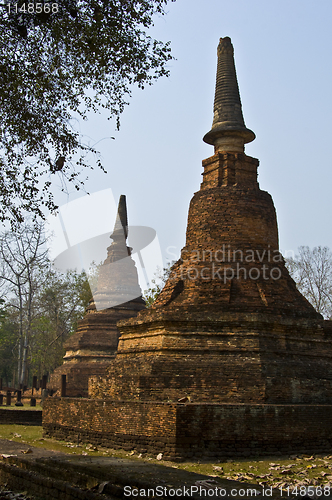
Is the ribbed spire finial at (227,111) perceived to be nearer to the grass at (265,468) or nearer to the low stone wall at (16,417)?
the grass at (265,468)

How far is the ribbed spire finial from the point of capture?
47.4 feet

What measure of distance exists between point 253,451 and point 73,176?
6.06 metres

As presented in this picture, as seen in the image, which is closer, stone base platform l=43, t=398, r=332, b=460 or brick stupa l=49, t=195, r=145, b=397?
stone base platform l=43, t=398, r=332, b=460

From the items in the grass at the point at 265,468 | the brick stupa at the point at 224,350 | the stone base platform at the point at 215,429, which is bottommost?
the grass at the point at 265,468

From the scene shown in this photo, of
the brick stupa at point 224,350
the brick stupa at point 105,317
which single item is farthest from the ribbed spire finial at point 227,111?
the brick stupa at point 105,317

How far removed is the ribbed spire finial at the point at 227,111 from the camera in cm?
1446

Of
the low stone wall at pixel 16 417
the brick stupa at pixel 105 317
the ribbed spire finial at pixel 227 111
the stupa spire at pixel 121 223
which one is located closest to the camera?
the ribbed spire finial at pixel 227 111

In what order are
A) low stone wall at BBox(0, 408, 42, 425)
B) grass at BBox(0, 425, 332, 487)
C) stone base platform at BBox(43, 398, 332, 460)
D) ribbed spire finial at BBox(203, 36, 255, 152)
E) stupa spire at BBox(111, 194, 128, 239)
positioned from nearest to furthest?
grass at BBox(0, 425, 332, 487) → stone base platform at BBox(43, 398, 332, 460) → ribbed spire finial at BBox(203, 36, 255, 152) → low stone wall at BBox(0, 408, 42, 425) → stupa spire at BBox(111, 194, 128, 239)

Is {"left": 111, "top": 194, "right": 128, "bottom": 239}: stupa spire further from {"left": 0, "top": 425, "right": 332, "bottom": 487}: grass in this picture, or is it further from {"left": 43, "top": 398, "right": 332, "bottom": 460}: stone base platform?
{"left": 0, "top": 425, "right": 332, "bottom": 487}: grass

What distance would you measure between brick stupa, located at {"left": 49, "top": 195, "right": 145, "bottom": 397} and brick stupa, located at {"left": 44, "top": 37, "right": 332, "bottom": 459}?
8164mm

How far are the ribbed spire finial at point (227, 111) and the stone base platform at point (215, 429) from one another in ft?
25.0

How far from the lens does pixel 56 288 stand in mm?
37250

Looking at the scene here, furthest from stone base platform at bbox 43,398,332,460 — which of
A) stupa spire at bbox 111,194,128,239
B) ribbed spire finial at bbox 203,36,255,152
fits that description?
stupa spire at bbox 111,194,128,239

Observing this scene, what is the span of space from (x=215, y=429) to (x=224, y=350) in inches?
86.9
